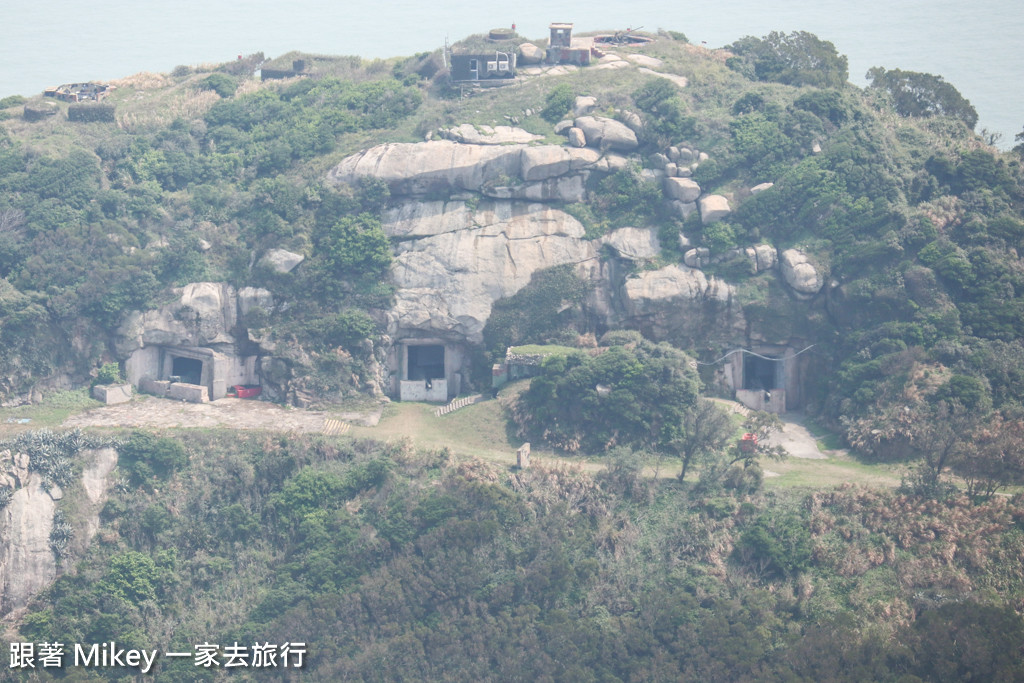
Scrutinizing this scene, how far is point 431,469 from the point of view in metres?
54.5

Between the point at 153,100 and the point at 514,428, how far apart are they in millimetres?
34510

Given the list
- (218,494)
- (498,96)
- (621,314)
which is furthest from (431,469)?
(498,96)

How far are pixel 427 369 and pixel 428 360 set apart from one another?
0.47m

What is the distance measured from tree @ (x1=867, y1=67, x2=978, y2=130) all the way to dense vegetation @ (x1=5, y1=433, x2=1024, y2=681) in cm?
3063

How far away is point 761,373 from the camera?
63.5m

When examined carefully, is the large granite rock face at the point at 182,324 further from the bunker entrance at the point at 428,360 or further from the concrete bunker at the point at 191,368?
the bunker entrance at the point at 428,360

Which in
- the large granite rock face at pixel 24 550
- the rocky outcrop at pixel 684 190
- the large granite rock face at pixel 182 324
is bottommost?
the large granite rock face at pixel 24 550

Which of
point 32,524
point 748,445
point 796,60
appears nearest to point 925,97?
point 796,60

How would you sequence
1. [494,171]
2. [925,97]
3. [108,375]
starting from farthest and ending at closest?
1. [925,97]
2. [494,171]
3. [108,375]

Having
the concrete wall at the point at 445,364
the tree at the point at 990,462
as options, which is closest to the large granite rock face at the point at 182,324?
the concrete wall at the point at 445,364

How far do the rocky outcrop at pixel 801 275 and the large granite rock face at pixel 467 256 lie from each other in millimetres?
9257

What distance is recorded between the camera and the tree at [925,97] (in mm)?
72250

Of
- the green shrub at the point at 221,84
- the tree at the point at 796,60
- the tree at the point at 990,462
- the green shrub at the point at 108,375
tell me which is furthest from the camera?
the green shrub at the point at 221,84

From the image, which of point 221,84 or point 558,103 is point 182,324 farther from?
point 558,103
